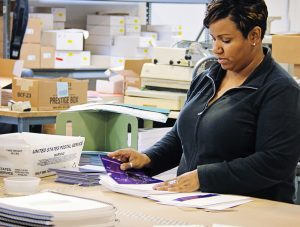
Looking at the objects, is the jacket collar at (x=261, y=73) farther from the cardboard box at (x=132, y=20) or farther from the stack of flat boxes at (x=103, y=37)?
the cardboard box at (x=132, y=20)

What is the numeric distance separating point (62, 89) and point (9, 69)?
102 centimetres

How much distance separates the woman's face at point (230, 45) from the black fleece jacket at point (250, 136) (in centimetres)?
7

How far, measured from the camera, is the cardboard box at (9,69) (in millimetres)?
5922

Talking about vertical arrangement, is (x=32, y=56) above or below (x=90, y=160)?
above

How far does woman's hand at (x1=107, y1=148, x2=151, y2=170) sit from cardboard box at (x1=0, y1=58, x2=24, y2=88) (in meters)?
3.50

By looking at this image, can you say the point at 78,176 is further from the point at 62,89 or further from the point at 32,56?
the point at 32,56

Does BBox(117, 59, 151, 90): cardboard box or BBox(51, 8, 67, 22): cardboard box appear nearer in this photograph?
BBox(117, 59, 151, 90): cardboard box

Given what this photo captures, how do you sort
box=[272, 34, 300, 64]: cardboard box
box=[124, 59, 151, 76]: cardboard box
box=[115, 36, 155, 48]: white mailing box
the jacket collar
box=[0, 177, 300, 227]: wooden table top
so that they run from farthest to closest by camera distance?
box=[115, 36, 155, 48]: white mailing box, box=[124, 59, 151, 76]: cardboard box, box=[272, 34, 300, 64]: cardboard box, the jacket collar, box=[0, 177, 300, 227]: wooden table top

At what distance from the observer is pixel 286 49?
4.14 metres

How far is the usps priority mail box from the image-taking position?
→ 96.5 inches

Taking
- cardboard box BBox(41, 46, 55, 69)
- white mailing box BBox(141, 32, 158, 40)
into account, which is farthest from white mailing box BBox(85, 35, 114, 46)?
cardboard box BBox(41, 46, 55, 69)

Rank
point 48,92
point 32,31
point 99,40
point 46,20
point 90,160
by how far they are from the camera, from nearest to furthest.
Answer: point 90,160
point 48,92
point 32,31
point 46,20
point 99,40

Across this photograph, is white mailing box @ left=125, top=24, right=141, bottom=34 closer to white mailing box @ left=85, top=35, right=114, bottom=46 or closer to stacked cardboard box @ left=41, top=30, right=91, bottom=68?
white mailing box @ left=85, top=35, right=114, bottom=46

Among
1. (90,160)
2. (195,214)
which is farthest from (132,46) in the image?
(195,214)
